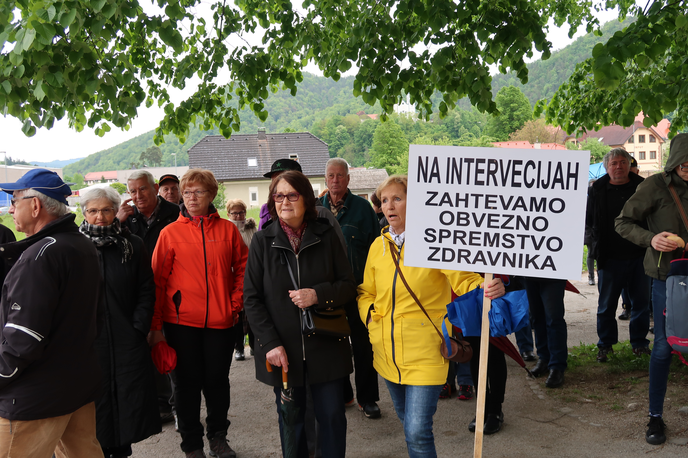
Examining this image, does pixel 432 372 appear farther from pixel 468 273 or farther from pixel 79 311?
pixel 79 311

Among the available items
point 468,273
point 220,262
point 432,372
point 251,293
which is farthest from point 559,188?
point 220,262

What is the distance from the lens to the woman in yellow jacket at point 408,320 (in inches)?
120

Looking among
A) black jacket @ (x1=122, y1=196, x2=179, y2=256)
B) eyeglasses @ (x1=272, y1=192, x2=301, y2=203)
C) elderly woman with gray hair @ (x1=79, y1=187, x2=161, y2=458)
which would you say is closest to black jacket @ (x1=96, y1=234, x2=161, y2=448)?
elderly woman with gray hair @ (x1=79, y1=187, x2=161, y2=458)

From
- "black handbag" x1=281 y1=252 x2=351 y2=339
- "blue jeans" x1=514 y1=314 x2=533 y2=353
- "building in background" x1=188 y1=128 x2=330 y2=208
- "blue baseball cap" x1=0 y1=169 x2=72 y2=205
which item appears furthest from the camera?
"building in background" x1=188 y1=128 x2=330 y2=208

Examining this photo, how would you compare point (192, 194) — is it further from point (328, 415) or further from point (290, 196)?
point (328, 415)

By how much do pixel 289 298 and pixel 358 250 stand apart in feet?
5.18

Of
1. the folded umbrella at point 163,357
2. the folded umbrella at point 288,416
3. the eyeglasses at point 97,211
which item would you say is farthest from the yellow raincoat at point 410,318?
the eyeglasses at point 97,211

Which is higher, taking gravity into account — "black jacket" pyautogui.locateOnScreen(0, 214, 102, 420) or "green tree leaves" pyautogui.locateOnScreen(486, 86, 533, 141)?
"green tree leaves" pyautogui.locateOnScreen(486, 86, 533, 141)

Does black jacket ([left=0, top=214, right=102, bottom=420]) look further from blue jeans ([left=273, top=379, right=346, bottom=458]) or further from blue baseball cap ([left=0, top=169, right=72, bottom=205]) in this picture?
blue jeans ([left=273, top=379, right=346, bottom=458])

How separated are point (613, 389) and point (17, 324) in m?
5.00

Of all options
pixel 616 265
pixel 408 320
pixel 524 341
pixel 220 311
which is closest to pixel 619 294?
pixel 616 265

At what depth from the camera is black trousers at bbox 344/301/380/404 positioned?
468cm

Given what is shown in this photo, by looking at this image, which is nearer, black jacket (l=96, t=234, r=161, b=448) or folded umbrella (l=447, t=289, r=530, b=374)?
folded umbrella (l=447, t=289, r=530, b=374)

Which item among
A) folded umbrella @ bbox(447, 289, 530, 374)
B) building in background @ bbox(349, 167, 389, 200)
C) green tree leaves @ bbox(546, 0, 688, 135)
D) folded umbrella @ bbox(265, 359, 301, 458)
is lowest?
folded umbrella @ bbox(265, 359, 301, 458)
